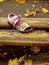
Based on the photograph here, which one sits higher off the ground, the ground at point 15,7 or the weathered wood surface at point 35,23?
the weathered wood surface at point 35,23

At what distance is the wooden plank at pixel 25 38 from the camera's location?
2.53 metres

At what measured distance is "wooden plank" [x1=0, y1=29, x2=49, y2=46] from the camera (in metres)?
2.53

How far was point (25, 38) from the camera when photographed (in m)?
2.59

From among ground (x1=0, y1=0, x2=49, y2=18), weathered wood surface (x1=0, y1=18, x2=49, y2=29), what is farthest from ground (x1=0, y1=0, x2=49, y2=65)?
weathered wood surface (x1=0, y1=18, x2=49, y2=29)

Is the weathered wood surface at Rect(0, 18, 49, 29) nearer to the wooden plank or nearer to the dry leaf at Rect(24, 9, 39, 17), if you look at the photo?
the wooden plank

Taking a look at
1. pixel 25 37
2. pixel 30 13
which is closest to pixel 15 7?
pixel 30 13

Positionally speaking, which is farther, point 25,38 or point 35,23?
point 35,23

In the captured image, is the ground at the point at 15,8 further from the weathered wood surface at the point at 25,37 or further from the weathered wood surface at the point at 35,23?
the weathered wood surface at the point at 25,37

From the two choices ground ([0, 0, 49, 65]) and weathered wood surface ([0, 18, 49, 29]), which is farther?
ground ([0, 0, 49, 65])

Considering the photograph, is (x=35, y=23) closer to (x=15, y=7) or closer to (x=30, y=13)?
(x=30, y=13)

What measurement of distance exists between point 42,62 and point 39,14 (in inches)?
54.5

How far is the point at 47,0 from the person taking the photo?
4160 mm

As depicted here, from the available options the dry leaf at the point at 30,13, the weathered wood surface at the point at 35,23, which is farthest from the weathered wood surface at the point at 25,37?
the dry leaf at the point at 30,13

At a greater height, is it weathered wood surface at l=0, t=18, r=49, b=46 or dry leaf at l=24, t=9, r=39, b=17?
weathered wood surface at l=0, t=18, r=49, b=46
